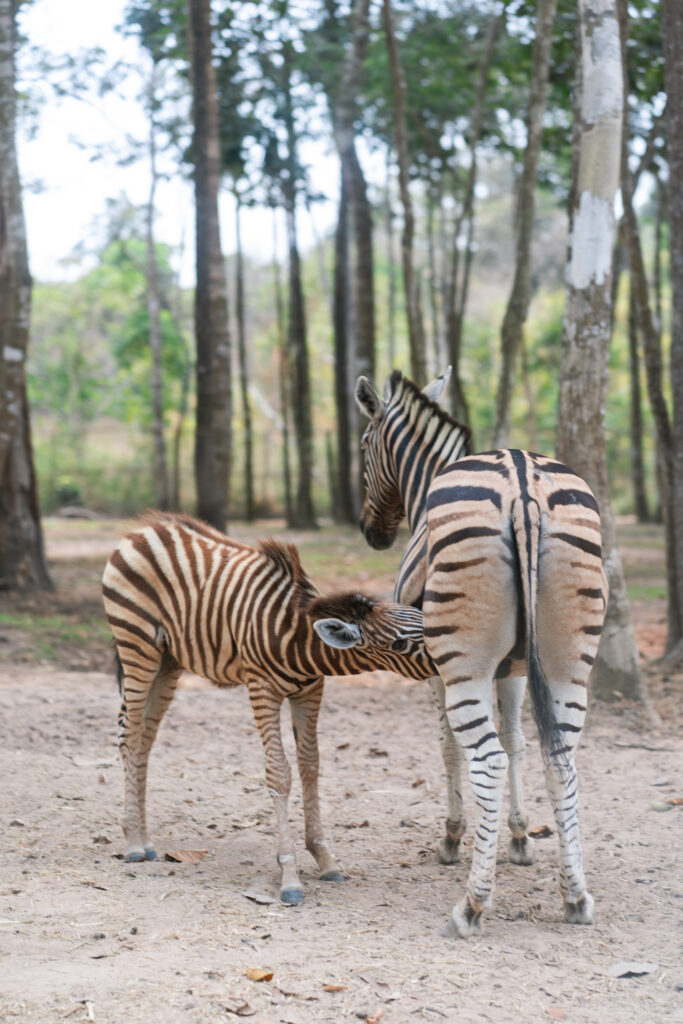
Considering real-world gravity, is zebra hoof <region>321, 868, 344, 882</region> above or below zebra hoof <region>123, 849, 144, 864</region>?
below

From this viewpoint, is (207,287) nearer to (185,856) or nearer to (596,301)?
(596,301)

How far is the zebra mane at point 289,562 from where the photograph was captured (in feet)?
14.4

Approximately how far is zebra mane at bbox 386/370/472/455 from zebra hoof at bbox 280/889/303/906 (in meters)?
2.20

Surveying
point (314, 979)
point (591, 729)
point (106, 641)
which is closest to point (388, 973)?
point (314, 979)

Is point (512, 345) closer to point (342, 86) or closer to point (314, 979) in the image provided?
point (314, 979)

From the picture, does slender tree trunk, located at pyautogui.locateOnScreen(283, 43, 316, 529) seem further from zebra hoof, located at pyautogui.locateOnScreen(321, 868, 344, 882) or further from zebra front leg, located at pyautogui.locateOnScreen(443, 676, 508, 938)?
zebra front leg, located at pyautogui.locateOnScreen(443, 676, 508, 938)

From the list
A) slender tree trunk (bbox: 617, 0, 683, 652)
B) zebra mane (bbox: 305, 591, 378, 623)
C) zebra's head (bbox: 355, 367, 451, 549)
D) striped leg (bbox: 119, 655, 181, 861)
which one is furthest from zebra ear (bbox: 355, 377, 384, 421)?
slender tree trunk (bbox: 617, 0, 683, 652)

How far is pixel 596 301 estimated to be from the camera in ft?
23.2

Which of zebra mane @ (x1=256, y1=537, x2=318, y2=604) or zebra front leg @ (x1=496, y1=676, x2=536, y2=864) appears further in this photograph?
zebra front leg @ (x1=496, y1=676, x2=536, y2=864)

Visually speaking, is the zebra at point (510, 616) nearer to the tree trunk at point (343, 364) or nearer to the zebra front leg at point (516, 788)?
the zebra front leg at point (516, 788)

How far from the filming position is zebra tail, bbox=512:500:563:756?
3.66m

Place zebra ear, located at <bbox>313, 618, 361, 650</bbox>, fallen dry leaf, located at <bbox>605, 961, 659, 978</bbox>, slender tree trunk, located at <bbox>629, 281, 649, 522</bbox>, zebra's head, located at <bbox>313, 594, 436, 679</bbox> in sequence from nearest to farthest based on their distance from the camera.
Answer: fallen dry leaf, located at <bbox>605, 961, 659, 978</bbox>
zebra ear, located at <bbox>313, 618, 361, 650</bbox>
zebra's head, located at <bbox>313, 594, 436, 679</bbox>
slender tree trunk, located at <bbox>629, 281, 649, 522</bbox>

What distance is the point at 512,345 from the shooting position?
31.2ft

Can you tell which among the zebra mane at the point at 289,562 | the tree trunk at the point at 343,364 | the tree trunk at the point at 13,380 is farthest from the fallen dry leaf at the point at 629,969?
the tree trunk at the point at 343,364
